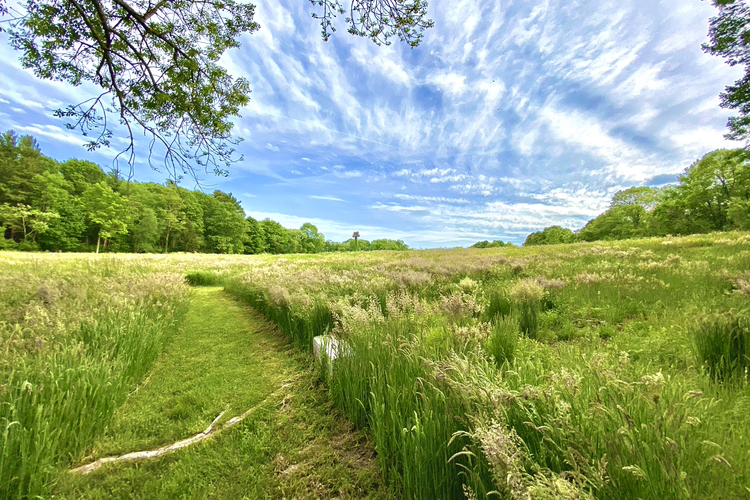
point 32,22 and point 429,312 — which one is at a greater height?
point 32,22

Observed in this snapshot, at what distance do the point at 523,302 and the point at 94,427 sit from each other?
250 inches

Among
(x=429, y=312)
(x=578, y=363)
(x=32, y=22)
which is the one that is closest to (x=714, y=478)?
(x=578, y=363)

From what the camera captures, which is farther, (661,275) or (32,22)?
(661,275)

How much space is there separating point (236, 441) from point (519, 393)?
111 inches

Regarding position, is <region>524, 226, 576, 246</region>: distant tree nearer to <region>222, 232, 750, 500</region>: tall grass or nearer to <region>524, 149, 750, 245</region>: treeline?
<region>524, 149, 750, 245</region>: treeline

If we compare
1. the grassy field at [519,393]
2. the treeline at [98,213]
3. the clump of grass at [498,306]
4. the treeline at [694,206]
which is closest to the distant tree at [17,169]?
the treeline at [98,213]

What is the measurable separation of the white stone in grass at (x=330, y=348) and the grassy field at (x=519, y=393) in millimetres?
138

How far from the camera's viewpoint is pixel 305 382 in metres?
3.84

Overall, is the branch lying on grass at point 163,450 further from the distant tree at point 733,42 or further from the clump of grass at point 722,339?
the distant tree at point 733,42

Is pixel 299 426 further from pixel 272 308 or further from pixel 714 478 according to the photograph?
pixel 272 308

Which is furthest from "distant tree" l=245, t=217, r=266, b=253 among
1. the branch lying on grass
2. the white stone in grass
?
the branch lying on grass

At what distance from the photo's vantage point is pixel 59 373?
2613 mm

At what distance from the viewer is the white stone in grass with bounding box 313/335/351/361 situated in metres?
3.50

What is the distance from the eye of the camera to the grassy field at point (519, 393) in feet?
4.09
